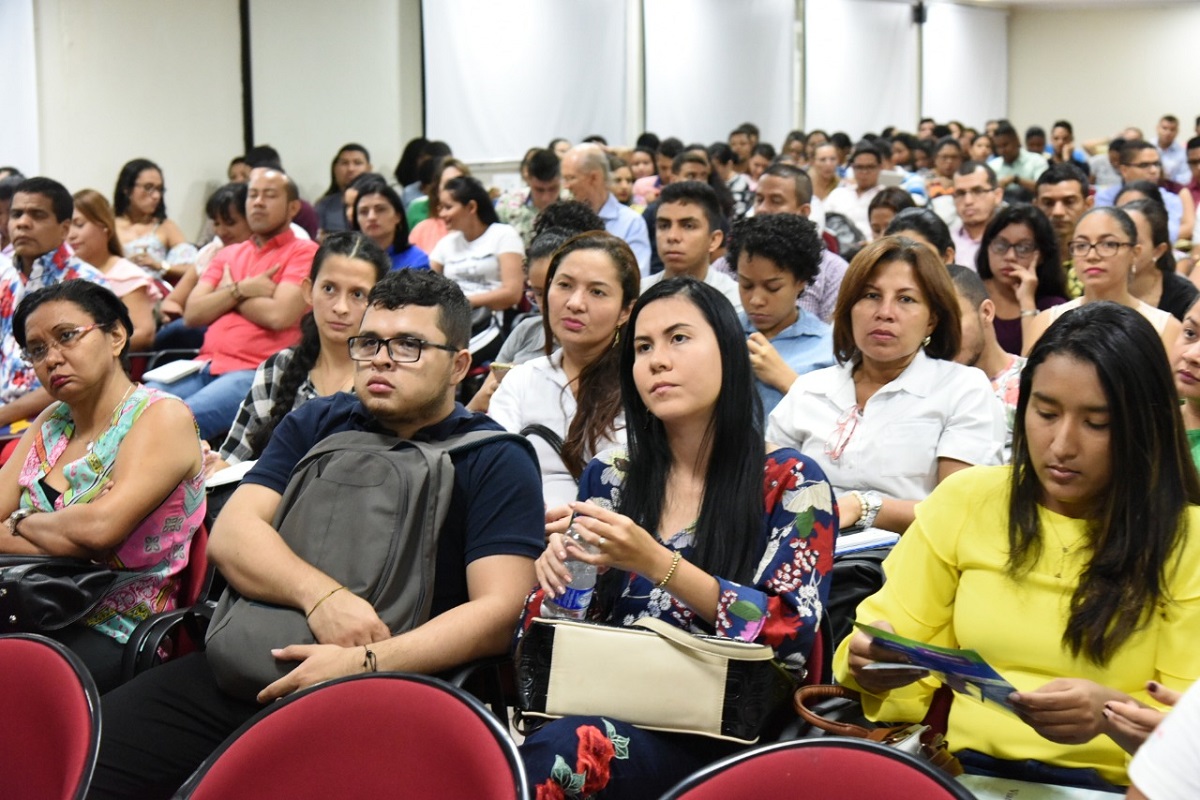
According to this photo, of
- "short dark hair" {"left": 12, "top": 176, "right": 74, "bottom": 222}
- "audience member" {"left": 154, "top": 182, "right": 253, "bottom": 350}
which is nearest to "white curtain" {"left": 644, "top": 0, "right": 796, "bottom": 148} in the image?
"audience member" {"left": 154, "top": 182, "right": 253, "bottom": 350}

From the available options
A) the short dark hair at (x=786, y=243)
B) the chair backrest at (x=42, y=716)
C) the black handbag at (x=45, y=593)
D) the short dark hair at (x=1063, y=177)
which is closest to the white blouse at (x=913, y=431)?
the short dark hair at (x=786, y=243)

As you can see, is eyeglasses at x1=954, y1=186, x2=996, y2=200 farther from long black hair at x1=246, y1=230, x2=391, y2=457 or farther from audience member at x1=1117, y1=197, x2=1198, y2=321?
long black hair at x1=246, y1=230, x2=391, y2=457

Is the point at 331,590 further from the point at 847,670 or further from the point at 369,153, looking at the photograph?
the point at 369,153

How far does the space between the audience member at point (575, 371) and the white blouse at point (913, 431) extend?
507 millimetres

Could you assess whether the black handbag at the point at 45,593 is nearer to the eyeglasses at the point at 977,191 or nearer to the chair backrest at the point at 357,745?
the chair backrest at the point at 357,745

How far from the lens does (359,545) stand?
7.17 feet

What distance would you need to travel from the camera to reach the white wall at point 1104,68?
734 inches

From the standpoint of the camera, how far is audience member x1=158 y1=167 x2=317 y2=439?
4.70m

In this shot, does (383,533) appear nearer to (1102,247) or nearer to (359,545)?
(359,545)

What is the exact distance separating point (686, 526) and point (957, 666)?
1.89 feet

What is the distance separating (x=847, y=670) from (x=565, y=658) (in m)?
0.41

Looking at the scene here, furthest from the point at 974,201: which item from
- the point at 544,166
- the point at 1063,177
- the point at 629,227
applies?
the point at 544,166

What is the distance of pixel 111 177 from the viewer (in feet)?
26.7

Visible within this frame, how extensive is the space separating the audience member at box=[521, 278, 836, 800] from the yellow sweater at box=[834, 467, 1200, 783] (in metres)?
0.14
